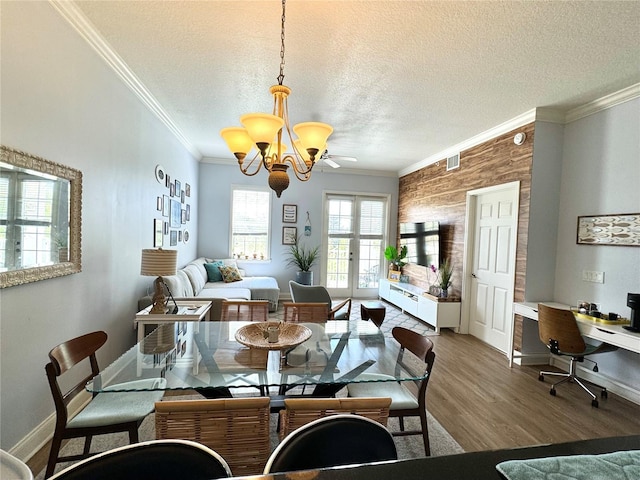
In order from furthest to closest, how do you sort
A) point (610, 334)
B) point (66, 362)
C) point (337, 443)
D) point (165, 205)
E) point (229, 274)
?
point (229, 274), point (165, 205), point (610, 334), point (66, 362), point (337, 443)

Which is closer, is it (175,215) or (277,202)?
(175,215)

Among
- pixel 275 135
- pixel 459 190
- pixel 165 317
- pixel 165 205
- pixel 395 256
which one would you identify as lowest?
pixel 165 317

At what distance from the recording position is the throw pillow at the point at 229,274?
17.7 feet

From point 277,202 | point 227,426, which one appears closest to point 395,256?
point 277,202

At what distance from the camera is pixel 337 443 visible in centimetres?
84

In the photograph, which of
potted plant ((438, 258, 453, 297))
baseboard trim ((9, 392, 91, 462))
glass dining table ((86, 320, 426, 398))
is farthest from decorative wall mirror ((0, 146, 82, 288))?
potted plant ((438, 258, 453, 297))

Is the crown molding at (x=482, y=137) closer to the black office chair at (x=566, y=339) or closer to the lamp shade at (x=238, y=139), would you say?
the black office chair at (x=566, y=339)

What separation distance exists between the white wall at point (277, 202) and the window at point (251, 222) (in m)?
0.12

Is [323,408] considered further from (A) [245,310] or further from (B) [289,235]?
(B) [289,235]

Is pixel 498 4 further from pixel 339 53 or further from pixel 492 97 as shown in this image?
pixel 492 97

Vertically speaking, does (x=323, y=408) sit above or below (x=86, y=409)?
above

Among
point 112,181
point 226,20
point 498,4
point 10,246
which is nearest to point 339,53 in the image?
point 226,20

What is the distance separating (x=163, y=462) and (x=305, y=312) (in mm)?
2126

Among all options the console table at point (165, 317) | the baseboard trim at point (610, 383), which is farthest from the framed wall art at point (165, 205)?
the baseboard trim at point (610, 383)
